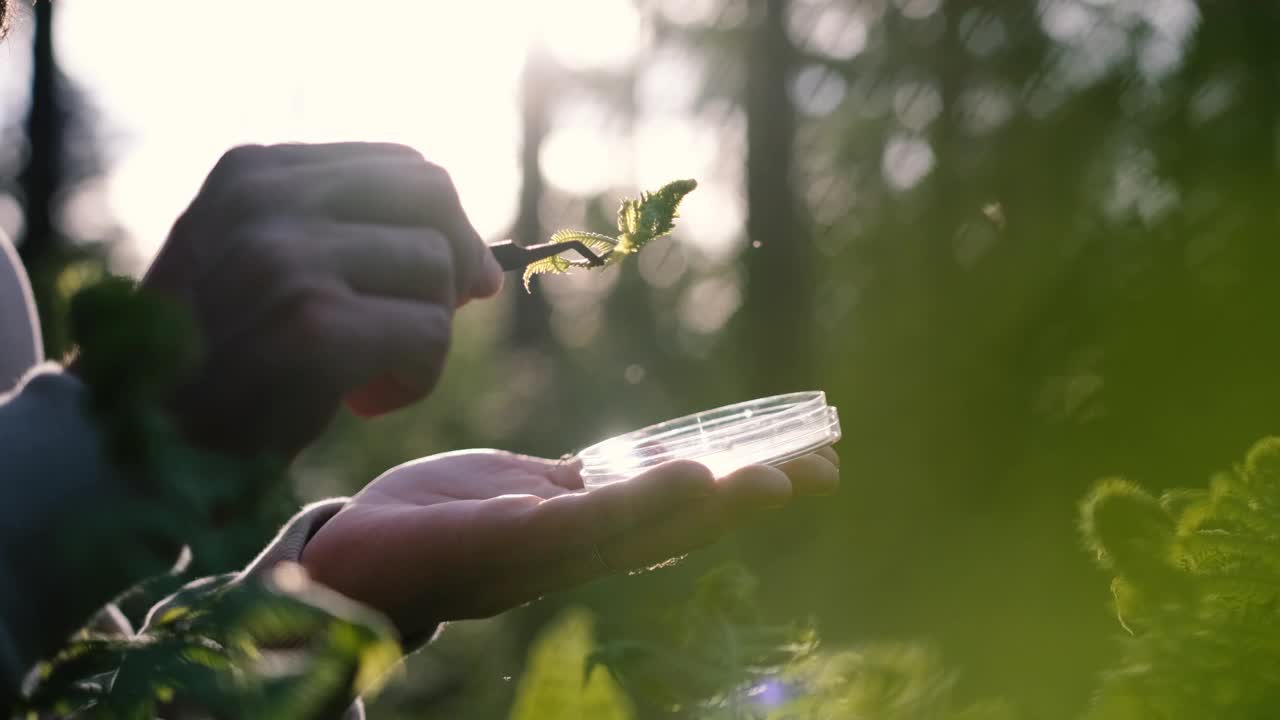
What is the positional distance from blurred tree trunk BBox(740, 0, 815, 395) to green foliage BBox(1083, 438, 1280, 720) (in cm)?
1153

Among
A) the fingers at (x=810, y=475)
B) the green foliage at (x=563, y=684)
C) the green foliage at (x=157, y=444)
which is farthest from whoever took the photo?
the fingers at (x=810, y=475)

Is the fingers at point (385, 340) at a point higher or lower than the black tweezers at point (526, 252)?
lower

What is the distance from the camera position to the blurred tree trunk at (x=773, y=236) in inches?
500

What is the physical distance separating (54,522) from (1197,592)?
0.93 m

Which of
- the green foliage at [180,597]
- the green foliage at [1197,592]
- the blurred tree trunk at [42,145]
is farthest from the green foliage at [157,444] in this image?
the blurred tree trunk at [42,145]

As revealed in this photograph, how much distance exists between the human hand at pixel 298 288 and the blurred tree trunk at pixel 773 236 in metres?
11.4

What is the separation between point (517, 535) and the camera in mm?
1641

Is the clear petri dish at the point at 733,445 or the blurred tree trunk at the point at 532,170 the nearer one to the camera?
the clear petri dish at the point at 733,445

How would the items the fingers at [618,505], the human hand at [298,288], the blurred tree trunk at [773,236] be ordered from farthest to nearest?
the blurred tree trunk at [773,236]
the fingers at [618,505]
the human hand at [298,288]

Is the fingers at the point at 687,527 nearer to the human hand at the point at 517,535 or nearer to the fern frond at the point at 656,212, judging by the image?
the human hand at the point at 517,535

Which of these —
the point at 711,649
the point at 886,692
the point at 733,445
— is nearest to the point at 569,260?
the point at 733,445

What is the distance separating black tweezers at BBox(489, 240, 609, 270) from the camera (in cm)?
140

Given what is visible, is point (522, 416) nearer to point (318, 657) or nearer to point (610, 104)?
point (610, 104)

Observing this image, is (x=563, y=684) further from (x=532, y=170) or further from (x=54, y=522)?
(x=532, y=170)
